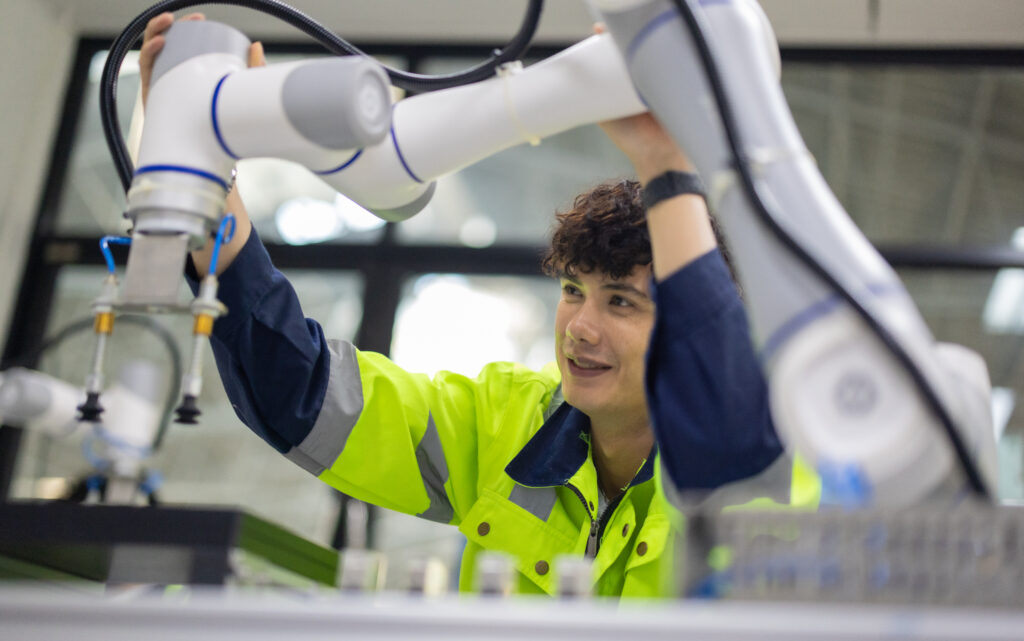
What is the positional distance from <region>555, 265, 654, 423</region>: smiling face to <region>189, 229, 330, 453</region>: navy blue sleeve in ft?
1.28

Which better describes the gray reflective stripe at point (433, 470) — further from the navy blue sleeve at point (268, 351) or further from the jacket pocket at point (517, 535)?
the navy blue sleeve at point (268, 351)

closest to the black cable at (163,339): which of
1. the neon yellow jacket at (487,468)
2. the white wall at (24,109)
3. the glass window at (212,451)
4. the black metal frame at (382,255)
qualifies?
the glass window at (212,451)

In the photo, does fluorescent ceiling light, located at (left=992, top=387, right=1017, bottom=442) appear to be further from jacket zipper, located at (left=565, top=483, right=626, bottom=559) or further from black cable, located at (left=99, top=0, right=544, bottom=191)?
black cable, located at (left=99, top=0, right=544, bottom=191)

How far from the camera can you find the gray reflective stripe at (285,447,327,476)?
1.10 meters

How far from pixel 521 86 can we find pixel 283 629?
496mm

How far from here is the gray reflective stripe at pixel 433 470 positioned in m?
1.24

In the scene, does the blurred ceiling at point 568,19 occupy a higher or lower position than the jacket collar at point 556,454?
higher

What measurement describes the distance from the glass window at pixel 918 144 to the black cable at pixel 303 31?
2.66 metres

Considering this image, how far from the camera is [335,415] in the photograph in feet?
3.58

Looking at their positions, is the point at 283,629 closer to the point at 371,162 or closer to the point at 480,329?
the point at 371,162

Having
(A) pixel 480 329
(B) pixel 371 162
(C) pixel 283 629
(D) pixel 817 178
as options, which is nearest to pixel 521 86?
(B) pixel 371 162

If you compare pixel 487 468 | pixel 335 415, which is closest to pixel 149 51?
pixel 335 415

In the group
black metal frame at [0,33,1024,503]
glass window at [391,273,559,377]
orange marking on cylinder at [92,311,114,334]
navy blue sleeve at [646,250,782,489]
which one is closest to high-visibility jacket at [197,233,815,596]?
navy blue sleeve at [646,250,782,489]

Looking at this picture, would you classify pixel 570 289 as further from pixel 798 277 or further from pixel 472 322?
pixel 472 322
